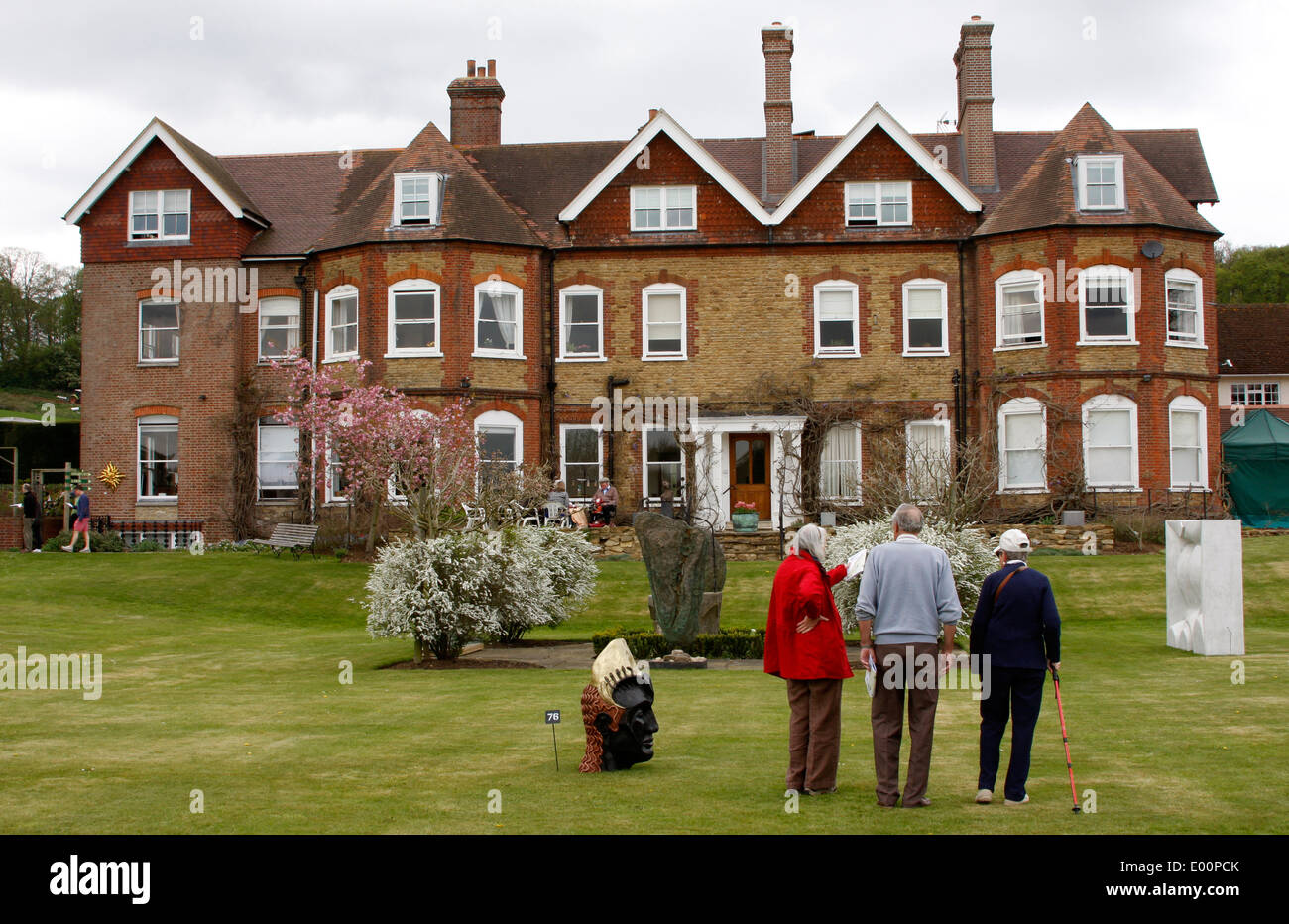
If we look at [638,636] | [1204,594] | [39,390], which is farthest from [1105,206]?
[39,390]

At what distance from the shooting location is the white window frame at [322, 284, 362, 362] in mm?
32375

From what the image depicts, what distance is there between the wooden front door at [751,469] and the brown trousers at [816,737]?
23366 mm

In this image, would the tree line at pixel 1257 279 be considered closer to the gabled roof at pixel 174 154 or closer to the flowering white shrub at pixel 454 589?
the gabled roof at pixel 174 154

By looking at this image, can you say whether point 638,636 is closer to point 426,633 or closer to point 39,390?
point 426,633

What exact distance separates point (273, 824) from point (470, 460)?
1727cm

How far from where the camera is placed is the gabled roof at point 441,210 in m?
32.1

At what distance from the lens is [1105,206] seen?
31.5 meters

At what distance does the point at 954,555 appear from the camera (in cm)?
1852

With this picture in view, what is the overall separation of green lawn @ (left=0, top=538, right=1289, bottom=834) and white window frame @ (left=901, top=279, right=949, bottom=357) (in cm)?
1176

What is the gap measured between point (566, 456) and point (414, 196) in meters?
7.37

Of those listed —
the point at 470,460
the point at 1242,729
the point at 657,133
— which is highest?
the point at 657,133

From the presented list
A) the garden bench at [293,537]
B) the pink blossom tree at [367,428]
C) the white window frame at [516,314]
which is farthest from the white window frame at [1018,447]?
the garden bench at [293,537]

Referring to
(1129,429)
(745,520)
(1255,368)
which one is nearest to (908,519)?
(745,520)
